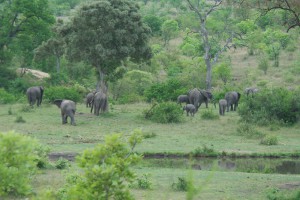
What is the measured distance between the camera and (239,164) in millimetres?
21781

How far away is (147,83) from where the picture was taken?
50.5 metres

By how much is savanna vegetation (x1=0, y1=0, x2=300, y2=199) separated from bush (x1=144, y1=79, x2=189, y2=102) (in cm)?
7

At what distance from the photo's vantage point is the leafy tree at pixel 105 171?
28.3 feet

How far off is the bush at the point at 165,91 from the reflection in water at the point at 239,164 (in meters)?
20.2

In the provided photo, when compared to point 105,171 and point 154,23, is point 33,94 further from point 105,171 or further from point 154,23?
point 154,23

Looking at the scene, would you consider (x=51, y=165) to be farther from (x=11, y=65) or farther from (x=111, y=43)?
(x=11, y=65)

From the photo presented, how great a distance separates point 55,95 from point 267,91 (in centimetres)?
1277

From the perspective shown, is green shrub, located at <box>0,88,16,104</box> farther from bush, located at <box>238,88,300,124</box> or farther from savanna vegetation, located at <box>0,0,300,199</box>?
bush, located at <box>238,88,300,124</box>

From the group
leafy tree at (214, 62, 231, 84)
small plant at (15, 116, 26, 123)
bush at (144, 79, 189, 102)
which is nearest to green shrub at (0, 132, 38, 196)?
small plant at (15, 116, 26, 123)

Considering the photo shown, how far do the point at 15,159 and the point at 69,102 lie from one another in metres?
21.6

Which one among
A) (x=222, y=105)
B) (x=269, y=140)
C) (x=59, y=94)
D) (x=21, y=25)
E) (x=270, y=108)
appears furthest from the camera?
(x=21, y=25)

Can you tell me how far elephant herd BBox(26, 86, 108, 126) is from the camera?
29.5 metres

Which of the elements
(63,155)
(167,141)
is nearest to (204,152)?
(167,141)

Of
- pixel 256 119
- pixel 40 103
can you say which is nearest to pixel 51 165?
pixel 256 119
